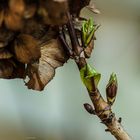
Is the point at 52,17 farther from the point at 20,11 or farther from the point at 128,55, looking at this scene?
the point at 128,55

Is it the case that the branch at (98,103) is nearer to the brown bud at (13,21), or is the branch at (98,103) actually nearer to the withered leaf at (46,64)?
the withered leaf at (46,64)

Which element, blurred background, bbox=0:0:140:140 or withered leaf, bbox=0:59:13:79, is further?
blurred background, bbox=0:0:140:140

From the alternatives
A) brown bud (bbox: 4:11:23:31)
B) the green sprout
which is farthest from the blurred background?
brown bud (bbox: 4:11:23:31)

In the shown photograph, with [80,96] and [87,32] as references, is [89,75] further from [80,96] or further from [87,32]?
[80,96]

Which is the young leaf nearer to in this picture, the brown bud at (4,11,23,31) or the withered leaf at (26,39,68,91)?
the withered leaf at (26,39,68,91)

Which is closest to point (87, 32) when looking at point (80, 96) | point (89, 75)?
point (89, 75)
